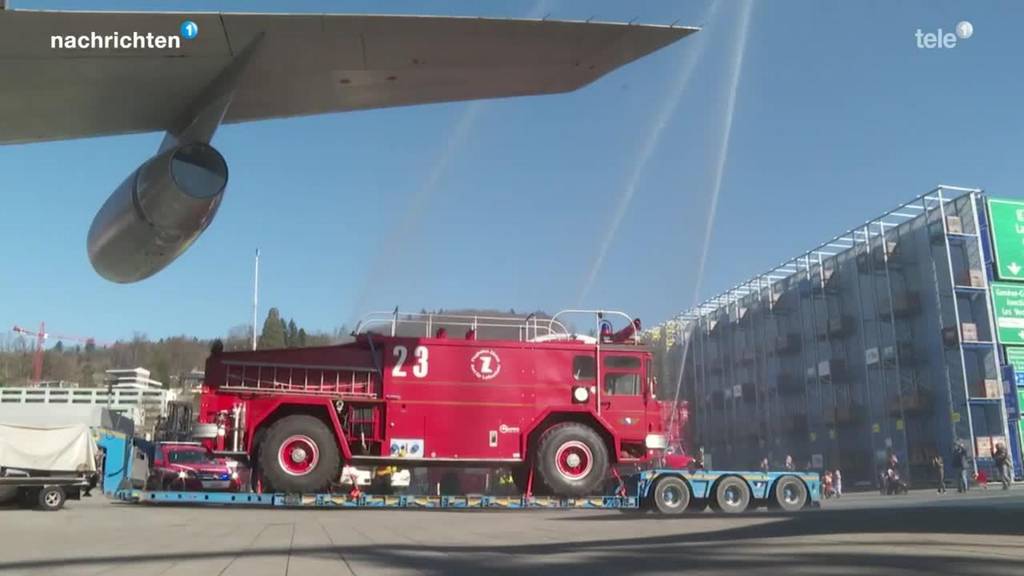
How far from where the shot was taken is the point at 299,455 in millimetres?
13781

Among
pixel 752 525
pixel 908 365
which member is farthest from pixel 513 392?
pixel 908 365

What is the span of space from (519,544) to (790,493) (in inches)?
344

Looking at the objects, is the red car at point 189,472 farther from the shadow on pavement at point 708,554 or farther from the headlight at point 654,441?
the shadow on pavement at point 708,554

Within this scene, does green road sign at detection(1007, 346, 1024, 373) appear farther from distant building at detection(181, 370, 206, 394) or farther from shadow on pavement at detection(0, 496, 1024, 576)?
distant building at detection(181, 370, 206, 394)

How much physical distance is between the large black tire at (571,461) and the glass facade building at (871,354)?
3028cm

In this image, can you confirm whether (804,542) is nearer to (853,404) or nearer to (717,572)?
(717,572)

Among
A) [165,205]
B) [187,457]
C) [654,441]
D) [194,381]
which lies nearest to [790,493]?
[654,441]

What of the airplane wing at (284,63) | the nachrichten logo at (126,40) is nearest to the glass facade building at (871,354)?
the airplane wing at (284,63)

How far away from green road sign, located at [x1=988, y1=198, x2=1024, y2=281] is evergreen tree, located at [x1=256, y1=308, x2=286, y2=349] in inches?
1358

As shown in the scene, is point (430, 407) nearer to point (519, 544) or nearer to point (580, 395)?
point (580, 395)

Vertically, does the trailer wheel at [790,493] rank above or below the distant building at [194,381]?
below

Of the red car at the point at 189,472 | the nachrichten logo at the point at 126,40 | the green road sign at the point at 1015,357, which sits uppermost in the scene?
the green road sign at the point at 1015,357

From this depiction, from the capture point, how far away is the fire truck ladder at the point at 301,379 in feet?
46.1

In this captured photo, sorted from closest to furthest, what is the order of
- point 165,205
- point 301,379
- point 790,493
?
point 165,205, point 301,379, point 790,493
